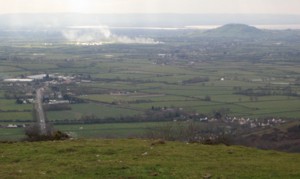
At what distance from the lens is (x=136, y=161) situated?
19.9 m

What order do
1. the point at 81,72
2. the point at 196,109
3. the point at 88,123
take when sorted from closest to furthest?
the point at 88,123
the point at 196,109
the point at 81,72

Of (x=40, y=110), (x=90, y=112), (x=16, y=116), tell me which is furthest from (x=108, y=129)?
(x=40, y=110)

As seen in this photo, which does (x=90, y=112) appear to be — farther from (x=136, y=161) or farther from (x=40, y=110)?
(x=136, y=161)

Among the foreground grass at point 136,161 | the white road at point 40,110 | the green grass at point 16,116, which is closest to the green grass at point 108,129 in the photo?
the white road at point 40,110

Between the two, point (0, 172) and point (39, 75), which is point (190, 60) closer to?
point (39, 75)

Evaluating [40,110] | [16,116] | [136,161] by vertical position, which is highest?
[136,161]

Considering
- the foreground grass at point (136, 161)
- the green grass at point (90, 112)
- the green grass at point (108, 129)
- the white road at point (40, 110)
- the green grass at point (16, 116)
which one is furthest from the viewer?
the green grass at point (90, 112)

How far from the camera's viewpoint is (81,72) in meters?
114

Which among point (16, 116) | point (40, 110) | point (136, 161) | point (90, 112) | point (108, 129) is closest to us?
point (136, 161)

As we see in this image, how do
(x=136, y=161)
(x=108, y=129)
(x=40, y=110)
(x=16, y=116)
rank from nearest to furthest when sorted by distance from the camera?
(x=136, y=161)
(x=108, y=129)
(x=16, y=116)
(x=40, y=110)

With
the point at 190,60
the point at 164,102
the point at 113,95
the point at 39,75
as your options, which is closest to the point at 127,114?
the point at 164,102

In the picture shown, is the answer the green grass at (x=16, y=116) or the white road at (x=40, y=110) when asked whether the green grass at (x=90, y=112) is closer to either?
the white road at (x=40, y=110)

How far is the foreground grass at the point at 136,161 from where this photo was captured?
1808 centimetres

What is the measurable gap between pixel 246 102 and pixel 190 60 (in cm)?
7688
